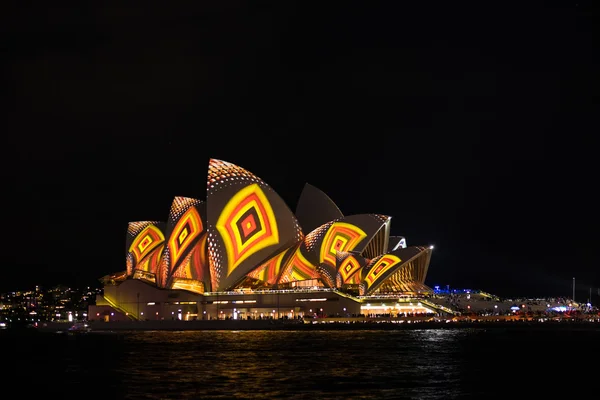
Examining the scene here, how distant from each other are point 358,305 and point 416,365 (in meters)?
53.2

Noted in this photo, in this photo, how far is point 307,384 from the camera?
38.2m

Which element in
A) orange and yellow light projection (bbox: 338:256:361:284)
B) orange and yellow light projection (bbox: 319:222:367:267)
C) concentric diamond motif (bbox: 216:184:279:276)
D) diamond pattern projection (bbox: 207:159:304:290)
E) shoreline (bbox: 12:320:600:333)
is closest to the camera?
shoreline (bbox: 12:320:600:333)

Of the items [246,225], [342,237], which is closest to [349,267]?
[342,237]

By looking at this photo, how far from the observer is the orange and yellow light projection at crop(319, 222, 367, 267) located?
95500 millimetres

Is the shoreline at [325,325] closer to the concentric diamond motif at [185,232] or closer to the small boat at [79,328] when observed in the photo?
the small boat at [79,328]

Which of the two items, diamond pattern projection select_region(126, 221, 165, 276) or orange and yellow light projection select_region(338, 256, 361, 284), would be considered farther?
diamond pattern projection select_region(126, 221, 165, 276)

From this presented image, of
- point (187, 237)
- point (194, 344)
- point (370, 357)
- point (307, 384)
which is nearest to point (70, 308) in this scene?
point (187, 237)

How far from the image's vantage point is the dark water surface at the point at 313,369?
36.4 metres

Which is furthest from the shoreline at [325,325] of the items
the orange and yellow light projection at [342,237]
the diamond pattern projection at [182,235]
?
the orange and yellow light projection at [342,237]

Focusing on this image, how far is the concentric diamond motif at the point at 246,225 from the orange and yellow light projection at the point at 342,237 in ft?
17.9

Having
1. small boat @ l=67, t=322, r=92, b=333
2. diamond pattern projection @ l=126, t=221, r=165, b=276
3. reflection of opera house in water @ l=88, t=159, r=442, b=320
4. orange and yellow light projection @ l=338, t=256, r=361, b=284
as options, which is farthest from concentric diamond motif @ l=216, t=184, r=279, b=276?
small boat @ l=67, t=322, r=92, b=333

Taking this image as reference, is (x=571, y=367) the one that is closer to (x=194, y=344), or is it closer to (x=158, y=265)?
(x=194, y=344)

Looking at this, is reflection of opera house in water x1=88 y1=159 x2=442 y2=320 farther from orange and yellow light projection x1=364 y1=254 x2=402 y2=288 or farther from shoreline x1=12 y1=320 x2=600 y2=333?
shoreline x1=12 y1=320 x2=600 y2=333

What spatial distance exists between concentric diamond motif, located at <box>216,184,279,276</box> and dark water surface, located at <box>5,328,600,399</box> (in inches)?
1088
